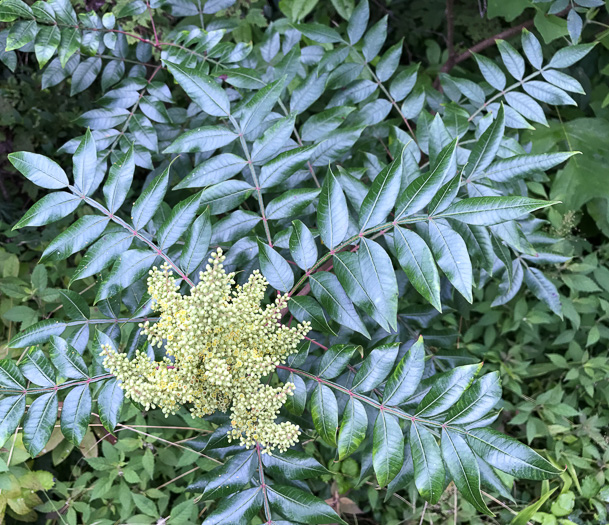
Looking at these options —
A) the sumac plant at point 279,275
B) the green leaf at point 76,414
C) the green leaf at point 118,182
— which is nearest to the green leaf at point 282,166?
the sumac plant at point 279,275

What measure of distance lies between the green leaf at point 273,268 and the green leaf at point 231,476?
1.89 feet

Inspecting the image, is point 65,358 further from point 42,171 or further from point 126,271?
point 42,171

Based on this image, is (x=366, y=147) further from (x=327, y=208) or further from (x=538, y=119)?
(x=327, y=208)

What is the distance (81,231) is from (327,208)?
791 millimetres

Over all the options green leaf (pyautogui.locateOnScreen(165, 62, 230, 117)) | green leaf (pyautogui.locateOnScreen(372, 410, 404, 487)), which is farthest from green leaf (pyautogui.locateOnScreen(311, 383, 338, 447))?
green leaf (pyautogui.locateOnScreen(165, 62, 230, 117))

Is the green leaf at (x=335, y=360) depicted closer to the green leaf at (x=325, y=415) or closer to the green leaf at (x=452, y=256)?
the green leaf at (x=325, y=415)

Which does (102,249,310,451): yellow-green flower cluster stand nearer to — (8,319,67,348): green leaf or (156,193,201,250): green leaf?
(156,193,201,250): green leaf

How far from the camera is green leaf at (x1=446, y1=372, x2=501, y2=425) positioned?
1426 millimetres

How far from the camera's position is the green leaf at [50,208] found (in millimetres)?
1601

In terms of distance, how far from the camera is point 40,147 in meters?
3.03

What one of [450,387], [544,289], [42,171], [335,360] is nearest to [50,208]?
[42,171]

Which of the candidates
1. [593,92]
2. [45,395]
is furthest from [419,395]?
[593,92]

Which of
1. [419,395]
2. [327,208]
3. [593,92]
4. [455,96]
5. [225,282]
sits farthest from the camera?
[593,92]

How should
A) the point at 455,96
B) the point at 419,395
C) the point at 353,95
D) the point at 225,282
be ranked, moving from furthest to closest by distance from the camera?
the point at 455,96, the point at 353,95, the point at 419,395, the point at 225,282
